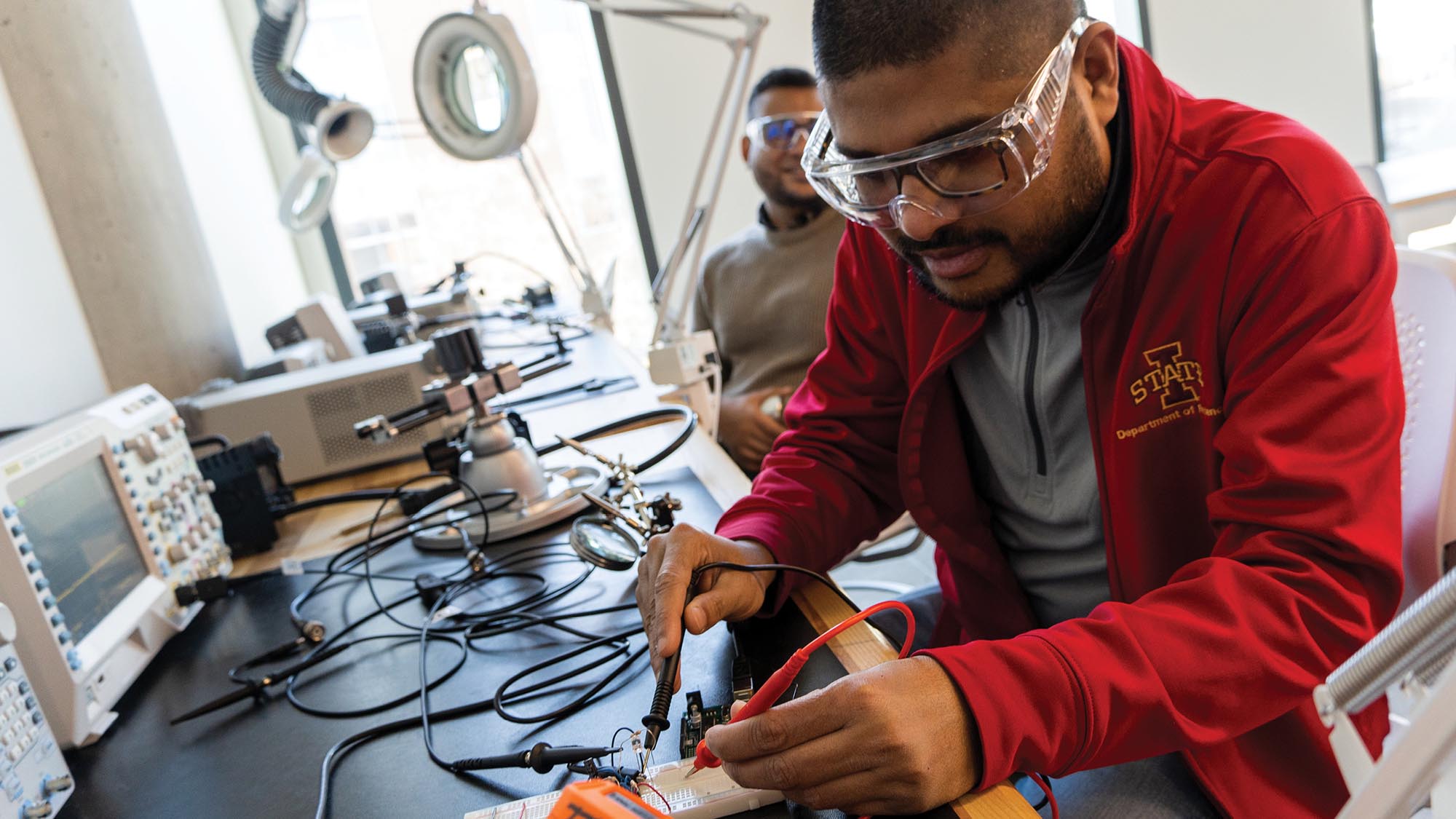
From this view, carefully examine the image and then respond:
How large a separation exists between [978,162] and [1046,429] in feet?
1.16

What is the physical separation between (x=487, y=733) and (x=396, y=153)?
427 centimetres

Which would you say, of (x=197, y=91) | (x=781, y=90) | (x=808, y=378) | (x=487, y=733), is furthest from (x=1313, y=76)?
(x=487, y=733)

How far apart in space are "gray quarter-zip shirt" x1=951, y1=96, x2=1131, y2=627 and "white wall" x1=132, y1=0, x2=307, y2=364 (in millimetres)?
2184

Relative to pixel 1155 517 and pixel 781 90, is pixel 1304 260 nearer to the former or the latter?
pixel 1155 517

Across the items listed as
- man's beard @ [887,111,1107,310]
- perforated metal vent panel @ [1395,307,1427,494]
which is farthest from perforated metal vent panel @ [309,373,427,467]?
perforated metal vent panel @ [1395,307,1427,494]

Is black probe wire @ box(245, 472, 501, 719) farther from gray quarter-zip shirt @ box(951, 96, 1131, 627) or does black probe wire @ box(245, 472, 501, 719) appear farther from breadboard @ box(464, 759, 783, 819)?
gray quarter-zip shirt @ box(951, 96, 1131, 627)

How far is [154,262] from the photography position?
2.07m

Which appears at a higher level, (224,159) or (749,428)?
(224,159)

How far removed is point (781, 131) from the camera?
8.20 feet

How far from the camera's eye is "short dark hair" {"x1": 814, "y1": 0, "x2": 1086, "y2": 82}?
84 cm

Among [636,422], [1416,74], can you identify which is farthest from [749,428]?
[1416,74]

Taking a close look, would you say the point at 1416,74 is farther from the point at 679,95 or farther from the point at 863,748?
the point at 863,748

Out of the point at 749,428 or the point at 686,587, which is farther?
the point at 749,428

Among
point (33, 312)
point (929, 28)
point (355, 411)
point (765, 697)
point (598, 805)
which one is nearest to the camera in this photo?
point (598, 805)
